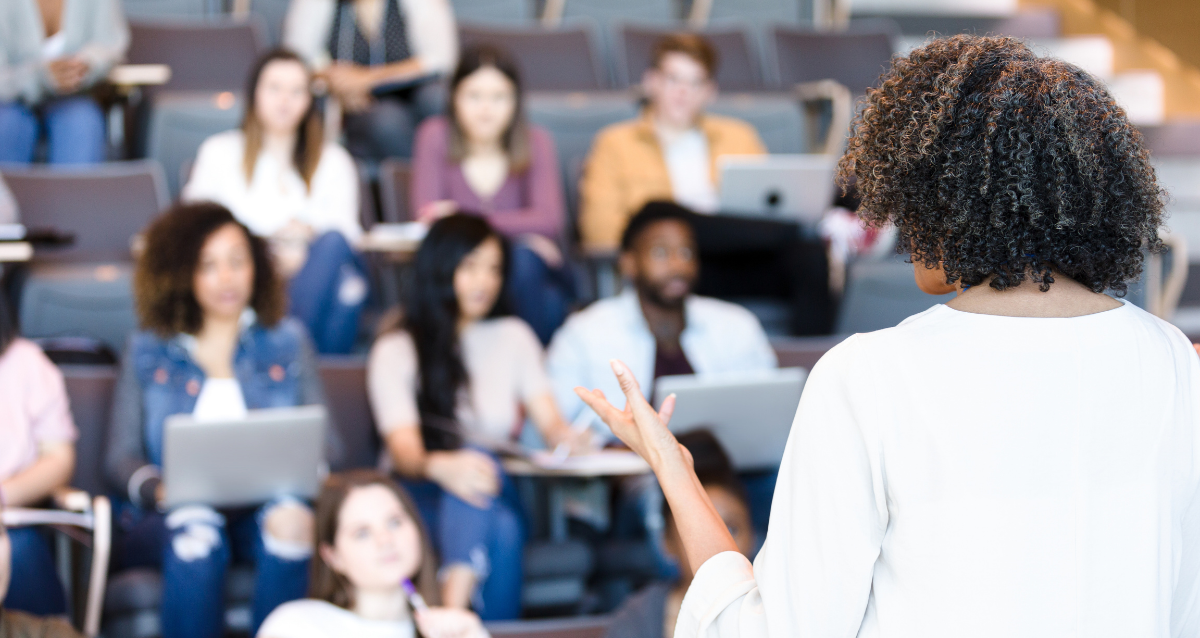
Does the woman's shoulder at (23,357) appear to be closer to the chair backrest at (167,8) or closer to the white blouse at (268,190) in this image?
the white blouse at (268,190)

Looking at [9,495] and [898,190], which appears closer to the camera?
[898,190]

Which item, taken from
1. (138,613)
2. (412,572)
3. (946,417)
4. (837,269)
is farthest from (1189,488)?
(837,269)

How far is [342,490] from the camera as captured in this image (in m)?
1.78

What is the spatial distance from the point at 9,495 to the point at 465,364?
2.69 feet

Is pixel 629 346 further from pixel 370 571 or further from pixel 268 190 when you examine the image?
pixel 268 190

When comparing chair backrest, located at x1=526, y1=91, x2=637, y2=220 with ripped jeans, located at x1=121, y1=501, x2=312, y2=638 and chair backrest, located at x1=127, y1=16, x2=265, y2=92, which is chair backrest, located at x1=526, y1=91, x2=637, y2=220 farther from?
ripped jeans, located at x1=121, y1=501, x2=312, y2=638

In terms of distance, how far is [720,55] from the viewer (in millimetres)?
3883

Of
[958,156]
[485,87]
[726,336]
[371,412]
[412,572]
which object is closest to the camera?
[958,156]

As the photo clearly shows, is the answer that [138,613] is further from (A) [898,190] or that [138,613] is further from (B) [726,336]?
(A) [898,190]

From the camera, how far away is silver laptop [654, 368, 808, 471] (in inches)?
74.2

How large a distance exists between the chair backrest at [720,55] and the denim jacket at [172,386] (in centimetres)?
187

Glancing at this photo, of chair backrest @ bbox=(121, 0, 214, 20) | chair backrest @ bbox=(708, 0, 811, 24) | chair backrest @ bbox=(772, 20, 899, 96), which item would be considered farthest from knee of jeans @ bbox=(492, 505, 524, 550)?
chair backrest @ bbox=(708, 0, 811, 24)

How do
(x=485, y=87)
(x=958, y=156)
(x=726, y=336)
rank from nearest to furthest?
(x=958, y=156), (x=726, y=336), (x=485, y=87)

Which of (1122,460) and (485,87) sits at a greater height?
(485,87)
